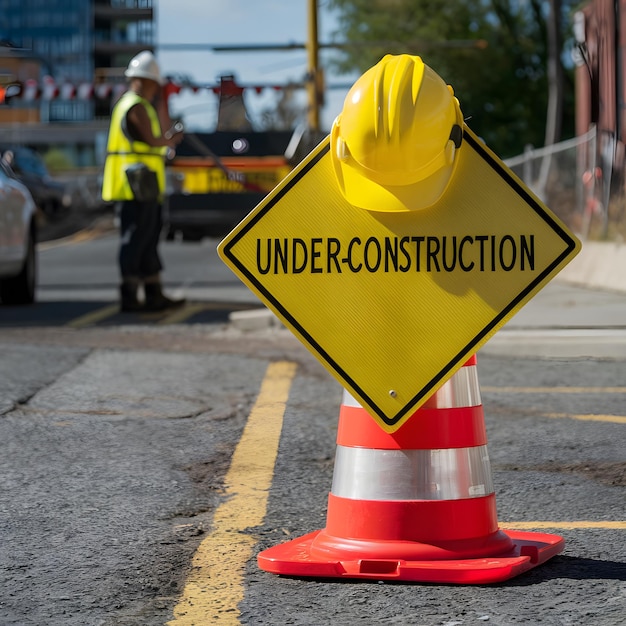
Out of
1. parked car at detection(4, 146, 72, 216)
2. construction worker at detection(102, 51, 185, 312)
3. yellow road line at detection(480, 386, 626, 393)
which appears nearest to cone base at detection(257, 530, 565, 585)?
yellow road line at detection(480, 386, 626, 393)

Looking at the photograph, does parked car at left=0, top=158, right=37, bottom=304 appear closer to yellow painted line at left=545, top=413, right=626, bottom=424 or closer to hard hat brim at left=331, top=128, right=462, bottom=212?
yellow painted line at left=545, top=413, right=626, bottom=424

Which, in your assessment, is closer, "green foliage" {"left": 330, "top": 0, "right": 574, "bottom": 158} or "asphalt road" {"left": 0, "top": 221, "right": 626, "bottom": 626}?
"asphalt road" {"left": 0, "top": 221, "right": 626, "bottom": 626}

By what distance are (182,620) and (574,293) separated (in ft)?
31.0

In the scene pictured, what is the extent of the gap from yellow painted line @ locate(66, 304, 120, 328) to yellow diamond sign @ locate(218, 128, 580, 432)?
6.60 meters

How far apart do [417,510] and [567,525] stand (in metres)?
0.76

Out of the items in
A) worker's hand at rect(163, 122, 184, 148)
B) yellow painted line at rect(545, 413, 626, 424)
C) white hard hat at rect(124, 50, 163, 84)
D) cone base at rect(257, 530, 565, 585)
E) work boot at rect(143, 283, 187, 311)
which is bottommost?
work boot at rect(143, 283, 187, 311)

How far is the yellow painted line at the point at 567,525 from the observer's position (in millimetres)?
4348

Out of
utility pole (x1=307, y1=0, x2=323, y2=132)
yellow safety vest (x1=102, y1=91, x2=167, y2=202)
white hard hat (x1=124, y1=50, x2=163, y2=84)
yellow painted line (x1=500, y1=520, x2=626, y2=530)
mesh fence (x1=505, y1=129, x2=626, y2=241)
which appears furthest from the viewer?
utility pole (x1=307, y1=0, x2=323, y2=132)

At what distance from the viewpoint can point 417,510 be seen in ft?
12.6

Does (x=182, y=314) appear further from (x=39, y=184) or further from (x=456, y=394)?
(x=39, y=184)

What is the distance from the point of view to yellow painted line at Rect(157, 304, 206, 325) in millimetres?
10836

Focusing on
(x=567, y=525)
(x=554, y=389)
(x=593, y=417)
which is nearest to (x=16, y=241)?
(x=554, y=389)

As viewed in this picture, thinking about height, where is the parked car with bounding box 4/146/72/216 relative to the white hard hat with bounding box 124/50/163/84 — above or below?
below

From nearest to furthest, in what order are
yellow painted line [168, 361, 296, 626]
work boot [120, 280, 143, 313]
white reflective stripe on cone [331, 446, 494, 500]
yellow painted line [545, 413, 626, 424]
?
1. yellow painted line [168, 361, 296, 626]
2. white reflective stripe on cone [331, 446, 494, 500]
3. yellow painted line [545, 413, 626, 424]
4. work boot [120, 280, 143, 313]
